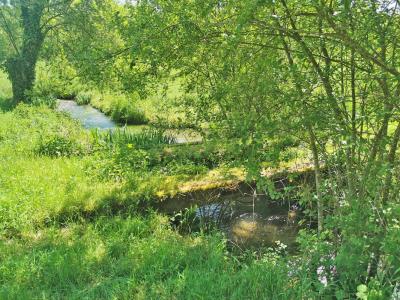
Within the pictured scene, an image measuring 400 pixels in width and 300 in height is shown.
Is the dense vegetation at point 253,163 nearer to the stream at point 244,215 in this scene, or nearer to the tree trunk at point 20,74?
the stream at point 244,215

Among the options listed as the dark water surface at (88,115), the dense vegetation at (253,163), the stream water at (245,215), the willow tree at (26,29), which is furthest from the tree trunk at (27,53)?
the stream water at (245,215)

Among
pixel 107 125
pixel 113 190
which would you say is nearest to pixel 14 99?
pixel 107 125

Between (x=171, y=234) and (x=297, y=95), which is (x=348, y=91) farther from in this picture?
(x=171, y=234)

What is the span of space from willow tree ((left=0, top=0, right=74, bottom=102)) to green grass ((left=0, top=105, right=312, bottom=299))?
8.53 metres

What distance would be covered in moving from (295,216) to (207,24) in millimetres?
3733

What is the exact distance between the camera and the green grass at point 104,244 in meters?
3.38

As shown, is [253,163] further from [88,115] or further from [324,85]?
[88,115]

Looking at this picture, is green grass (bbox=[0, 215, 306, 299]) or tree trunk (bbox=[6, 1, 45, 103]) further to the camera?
tree trunk (bbox=[6, 1, 45, 103])

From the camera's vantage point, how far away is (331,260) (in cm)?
303

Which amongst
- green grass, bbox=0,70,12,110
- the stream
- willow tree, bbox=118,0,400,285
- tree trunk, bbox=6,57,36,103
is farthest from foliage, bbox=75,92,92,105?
willow tree, bbox=118,0,400,285

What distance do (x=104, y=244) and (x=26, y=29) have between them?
13.2 m

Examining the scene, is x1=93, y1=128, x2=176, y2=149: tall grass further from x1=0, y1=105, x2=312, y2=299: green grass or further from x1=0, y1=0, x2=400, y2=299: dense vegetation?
x1=0, y1=0, x2=400, y2=299: dense vegetation

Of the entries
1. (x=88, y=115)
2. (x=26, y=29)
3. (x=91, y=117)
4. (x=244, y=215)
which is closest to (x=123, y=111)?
(x=91, y=117)

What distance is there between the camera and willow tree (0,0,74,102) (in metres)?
14.6
